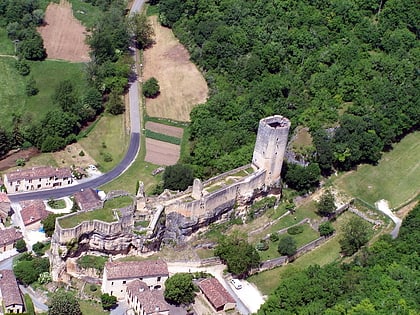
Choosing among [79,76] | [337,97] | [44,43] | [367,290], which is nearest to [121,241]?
[367,290]

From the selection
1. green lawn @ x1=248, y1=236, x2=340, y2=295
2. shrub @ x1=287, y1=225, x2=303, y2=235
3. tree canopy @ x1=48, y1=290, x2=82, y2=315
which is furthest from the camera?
shrub @ x1=287, y1=225, x2=303, y2=235

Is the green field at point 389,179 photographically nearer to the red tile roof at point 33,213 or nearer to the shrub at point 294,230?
the shrub at point 294,230

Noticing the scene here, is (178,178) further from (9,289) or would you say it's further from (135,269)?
(9,289)

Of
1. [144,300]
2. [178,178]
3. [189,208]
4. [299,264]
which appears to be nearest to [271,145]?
[189,208]

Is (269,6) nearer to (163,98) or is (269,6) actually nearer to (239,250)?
(163,98)

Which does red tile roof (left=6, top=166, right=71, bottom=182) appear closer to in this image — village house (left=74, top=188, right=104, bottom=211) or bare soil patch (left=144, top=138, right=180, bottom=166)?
village house (left=74, top=188, right=104, bottom=211)

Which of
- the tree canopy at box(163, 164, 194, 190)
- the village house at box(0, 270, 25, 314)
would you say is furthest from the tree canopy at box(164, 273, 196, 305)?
the tree canopy at box(163, 164, 194, 190)

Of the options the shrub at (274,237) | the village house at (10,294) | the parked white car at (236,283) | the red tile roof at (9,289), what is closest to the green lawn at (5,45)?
the red tile roof at (9,289)

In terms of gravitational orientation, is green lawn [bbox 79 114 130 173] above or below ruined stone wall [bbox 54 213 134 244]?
below

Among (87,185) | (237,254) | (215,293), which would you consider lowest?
(87,185)
